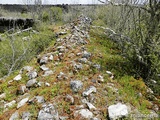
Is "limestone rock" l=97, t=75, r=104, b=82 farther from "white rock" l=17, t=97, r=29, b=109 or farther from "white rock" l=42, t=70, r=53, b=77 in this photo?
"white rock" l=17, t=97, r=29, b=109

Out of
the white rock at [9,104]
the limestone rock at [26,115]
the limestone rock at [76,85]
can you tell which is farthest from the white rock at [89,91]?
the white rock at [9,104]

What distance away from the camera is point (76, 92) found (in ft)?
12.2

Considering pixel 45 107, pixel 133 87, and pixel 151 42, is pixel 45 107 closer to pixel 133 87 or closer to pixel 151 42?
pixel 133 87

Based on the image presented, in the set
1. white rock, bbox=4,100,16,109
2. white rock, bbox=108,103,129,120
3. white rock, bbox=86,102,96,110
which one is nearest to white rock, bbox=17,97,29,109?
white rock, bbox=4,100,16,109

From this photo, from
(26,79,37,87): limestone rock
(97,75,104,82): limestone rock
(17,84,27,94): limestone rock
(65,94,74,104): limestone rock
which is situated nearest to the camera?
(65,94,74,104): limestone rock

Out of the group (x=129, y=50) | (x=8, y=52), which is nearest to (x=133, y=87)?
(x=129, y=50)

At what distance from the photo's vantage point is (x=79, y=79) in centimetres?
424

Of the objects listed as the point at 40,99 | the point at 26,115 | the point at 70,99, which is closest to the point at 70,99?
the point at 70,99

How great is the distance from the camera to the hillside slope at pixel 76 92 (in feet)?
10.5

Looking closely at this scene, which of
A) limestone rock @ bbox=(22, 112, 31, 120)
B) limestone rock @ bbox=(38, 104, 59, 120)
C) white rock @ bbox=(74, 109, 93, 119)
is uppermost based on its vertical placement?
limestone rock @ bbox=(38, 104, 59, 120)

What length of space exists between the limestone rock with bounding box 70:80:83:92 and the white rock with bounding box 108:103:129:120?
76 cm

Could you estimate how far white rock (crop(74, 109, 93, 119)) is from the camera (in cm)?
311

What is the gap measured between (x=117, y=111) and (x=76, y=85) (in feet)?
3.30

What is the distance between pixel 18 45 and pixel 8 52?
68 centimetres
